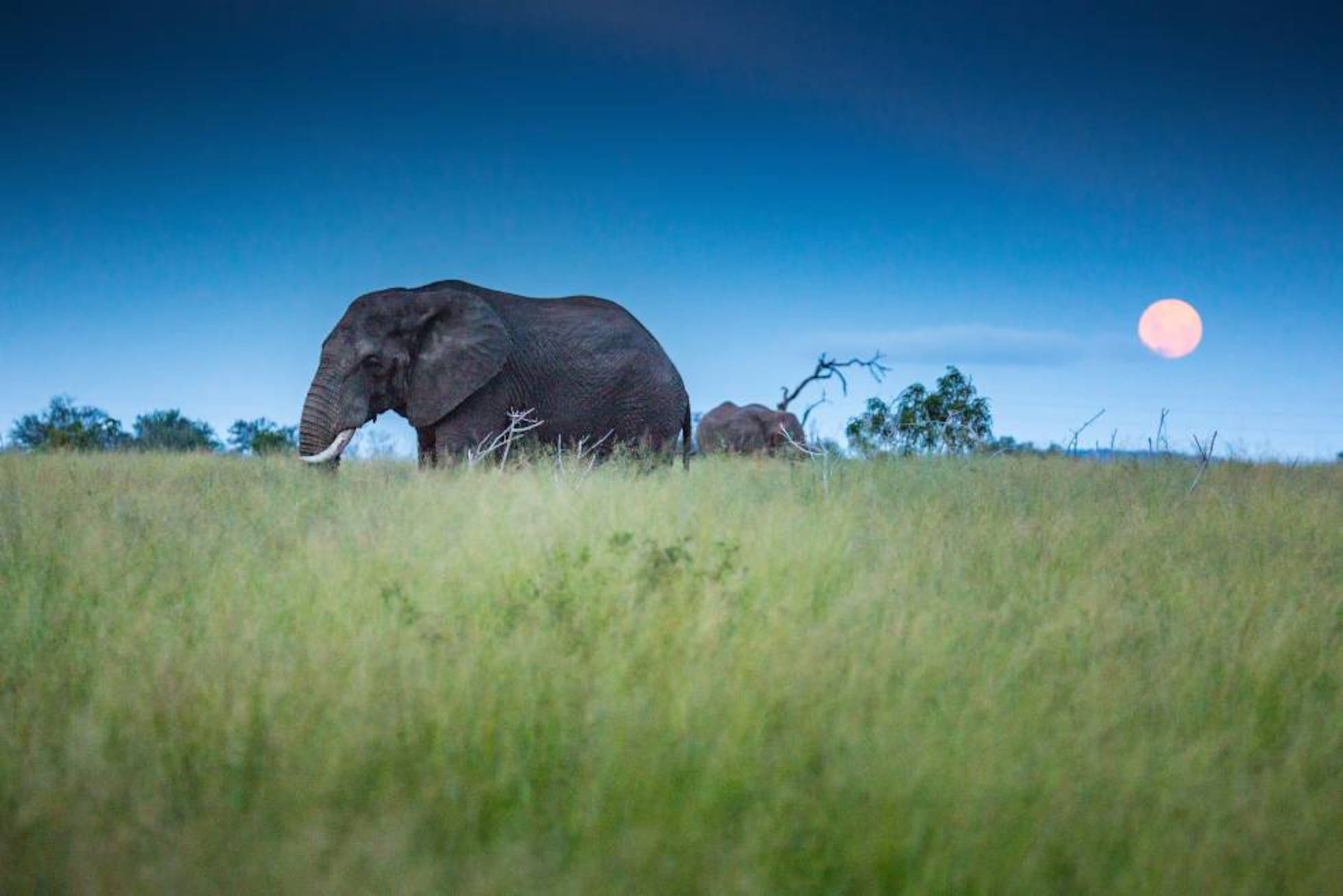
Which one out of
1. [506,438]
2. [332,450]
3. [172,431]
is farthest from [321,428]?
[172,431]

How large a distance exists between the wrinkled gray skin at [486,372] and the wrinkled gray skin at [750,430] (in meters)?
14.6

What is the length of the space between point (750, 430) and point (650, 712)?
26285 mm

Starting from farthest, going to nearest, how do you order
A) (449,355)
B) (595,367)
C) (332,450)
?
(595,367) → (449,355) → (332,450)

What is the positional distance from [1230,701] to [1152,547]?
356cm

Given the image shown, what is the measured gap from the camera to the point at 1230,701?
429 centimetres

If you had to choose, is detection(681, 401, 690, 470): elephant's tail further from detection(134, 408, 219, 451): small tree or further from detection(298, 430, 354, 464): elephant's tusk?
detection(134, 408, 219, 451): small tree

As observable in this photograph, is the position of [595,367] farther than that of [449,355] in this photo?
Yes

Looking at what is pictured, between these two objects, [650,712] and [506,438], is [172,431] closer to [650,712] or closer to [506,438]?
[506,438]

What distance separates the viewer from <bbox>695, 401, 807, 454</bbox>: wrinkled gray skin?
2906 cm

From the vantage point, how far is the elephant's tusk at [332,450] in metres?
10.8

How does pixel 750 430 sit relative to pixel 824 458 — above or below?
above

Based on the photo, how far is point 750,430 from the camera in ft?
97.2

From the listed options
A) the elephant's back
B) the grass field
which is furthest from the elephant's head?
the grass field

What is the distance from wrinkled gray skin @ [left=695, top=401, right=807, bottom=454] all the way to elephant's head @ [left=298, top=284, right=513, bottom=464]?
16852 millimetres
